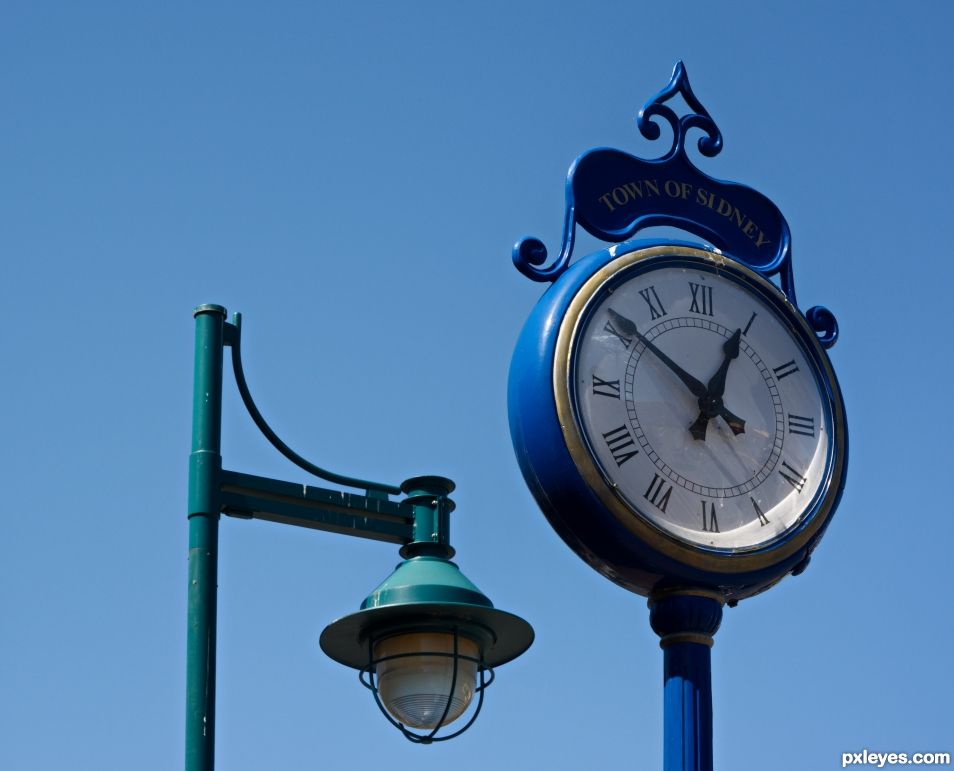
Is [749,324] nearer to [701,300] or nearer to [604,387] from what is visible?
[701,300]

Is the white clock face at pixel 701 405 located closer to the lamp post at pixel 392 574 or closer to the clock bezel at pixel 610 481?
the clock bezel at pixel 610 481

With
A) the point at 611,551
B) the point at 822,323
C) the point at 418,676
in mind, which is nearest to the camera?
the point at 418,676

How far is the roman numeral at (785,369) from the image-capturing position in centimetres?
816

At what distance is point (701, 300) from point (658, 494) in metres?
1.07

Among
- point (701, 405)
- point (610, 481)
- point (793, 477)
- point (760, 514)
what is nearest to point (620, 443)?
point (610, 481)

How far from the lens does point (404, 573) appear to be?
6.39m

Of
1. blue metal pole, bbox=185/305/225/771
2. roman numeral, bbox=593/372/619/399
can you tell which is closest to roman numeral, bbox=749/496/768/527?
roman numeral, bbox=593/372/619/399

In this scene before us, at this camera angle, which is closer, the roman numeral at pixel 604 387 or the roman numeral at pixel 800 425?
the roman numeral at pixel 604 387

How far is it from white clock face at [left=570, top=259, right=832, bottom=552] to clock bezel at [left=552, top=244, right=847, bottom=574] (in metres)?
0.02

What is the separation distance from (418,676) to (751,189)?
12.0 feet

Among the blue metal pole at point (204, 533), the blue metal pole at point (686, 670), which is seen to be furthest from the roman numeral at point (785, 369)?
the blue metal pole at point (204, 533)

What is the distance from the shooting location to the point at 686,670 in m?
7.43

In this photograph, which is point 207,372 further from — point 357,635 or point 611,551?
point 611,551

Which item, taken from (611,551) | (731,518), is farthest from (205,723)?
(731,518)
